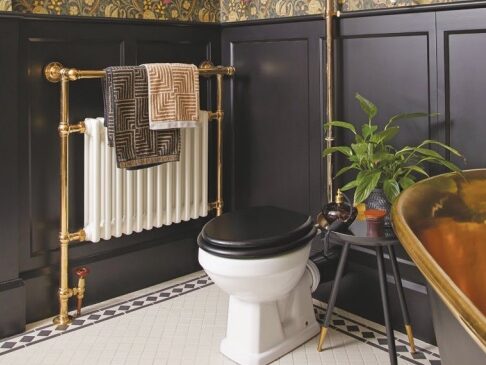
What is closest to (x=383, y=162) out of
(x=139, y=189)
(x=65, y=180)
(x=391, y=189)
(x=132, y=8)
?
(x=391, y=189)

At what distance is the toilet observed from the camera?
182 cm

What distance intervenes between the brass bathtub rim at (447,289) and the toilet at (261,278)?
31.2 inches

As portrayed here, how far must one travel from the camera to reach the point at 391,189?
72.4 inches

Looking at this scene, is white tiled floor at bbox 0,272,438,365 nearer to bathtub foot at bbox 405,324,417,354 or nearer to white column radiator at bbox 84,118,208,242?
bathtub foot at bbox 405,324,417,354

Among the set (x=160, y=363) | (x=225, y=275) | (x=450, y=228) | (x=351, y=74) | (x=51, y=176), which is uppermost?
(x=351, y=74)

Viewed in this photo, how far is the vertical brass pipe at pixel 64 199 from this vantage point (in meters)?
2.17

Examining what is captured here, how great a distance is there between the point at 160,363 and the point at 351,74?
54.1 inches

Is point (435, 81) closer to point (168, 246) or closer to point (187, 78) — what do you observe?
point (187, 78)

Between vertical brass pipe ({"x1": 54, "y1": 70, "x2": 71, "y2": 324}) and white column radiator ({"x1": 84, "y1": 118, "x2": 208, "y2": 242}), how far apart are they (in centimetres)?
8

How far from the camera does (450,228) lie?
3.97 ft

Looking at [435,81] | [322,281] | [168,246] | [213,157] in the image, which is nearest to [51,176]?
[168,246]

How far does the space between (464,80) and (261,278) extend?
3.28 ft

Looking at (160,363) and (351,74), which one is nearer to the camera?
(160,363)

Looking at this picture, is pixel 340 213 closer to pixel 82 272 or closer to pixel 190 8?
pixel 82 272
